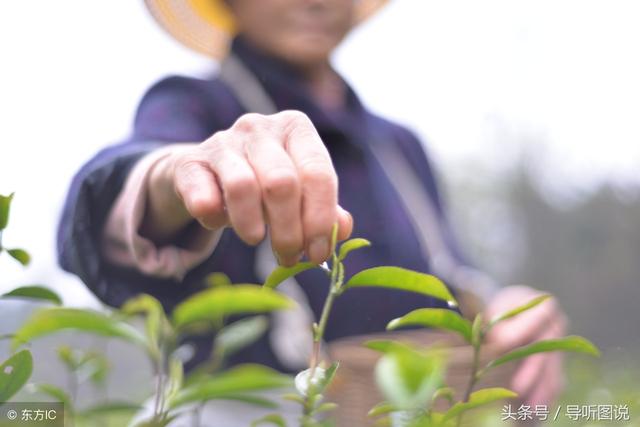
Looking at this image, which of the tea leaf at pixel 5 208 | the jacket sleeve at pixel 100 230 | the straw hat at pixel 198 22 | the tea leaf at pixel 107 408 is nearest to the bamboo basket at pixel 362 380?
the jacket sleeve at pixel 100 230

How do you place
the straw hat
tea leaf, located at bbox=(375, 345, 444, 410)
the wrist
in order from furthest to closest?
the straw hat → the wrist → tea leaf, located at bbox=(375, 345, 444, 410)

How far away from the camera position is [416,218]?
1.30 metres

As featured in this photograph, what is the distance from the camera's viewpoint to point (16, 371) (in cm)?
34

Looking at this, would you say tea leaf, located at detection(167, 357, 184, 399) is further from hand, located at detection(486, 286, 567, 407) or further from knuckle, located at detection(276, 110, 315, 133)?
hand, located at detection(486, 286, 567, 407)

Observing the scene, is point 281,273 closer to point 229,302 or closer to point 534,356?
point 229,302

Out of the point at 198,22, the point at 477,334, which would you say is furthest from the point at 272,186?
the point at 198,22

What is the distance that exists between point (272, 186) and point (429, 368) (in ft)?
0.44

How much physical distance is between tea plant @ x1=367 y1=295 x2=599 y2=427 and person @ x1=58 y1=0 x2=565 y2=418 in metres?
0.06

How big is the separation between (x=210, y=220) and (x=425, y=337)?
2.44ft

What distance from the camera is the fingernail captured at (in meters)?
0.33

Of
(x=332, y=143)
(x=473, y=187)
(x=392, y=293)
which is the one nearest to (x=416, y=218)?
(x=332, y=143)

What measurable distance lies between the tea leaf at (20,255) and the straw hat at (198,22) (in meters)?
0.97

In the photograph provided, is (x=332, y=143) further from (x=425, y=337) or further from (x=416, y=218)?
(x=425, y=337)

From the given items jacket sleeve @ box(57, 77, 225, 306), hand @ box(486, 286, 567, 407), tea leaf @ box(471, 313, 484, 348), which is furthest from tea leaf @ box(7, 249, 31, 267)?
hand @ box(486, 286, 567, 407)
